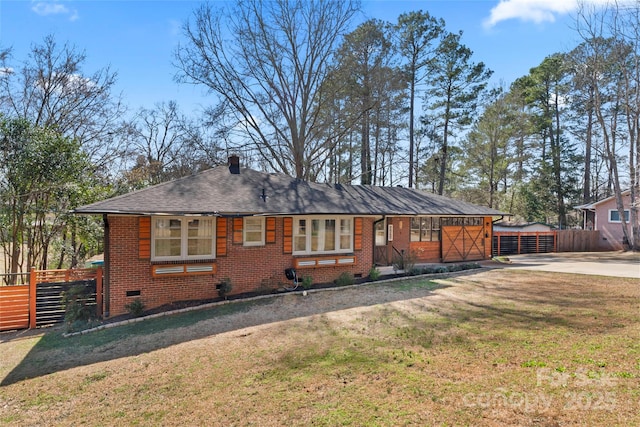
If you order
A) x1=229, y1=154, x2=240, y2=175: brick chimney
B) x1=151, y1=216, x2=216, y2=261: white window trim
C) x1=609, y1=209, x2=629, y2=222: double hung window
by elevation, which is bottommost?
x1=151, y1=216, x2=216, y2=261: white window trim

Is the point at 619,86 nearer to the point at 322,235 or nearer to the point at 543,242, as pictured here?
the point at 543,242

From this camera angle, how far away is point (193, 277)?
32.2ft

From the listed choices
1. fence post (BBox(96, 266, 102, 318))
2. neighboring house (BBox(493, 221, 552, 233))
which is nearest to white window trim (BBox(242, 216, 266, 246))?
fence post (BBox(96, 266, 102, 318))

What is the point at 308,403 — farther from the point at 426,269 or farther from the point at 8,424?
the point at 426,269

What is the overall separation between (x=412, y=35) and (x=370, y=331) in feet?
80.4

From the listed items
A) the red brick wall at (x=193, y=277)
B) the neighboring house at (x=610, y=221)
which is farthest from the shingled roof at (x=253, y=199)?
the neighboring house at (x=610, y=221)

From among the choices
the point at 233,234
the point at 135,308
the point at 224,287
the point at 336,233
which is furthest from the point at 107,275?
the point at 336,233

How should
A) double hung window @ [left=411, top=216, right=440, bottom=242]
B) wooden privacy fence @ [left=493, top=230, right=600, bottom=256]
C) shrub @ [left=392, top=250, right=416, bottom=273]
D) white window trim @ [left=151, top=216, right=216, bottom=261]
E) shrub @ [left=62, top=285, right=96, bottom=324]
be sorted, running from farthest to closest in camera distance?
wooden privacy fence @ [left=493, top=230, right=600, bottom=256], double hung window @ [left=411, top=216, right=440, bottom=242], shrub @ [left=392, top=250, right=416, bottom=273], white window trim @ [left=151, top=216, right=216, bottom=261], shrub @ [left=62, top=285, right=96, bottom=324]

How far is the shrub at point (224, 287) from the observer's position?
32.7 feet

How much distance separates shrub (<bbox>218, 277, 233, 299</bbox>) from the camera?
9.98m

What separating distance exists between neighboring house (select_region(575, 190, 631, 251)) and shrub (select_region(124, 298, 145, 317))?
91.1ft

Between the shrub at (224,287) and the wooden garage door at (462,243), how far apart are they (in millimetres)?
10802

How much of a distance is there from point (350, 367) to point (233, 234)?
6309 mm

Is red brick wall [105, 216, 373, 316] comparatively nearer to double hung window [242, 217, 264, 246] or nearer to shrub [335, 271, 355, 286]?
double hung window [242, 217, 264, 246]
